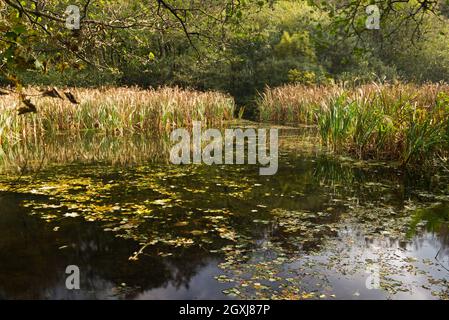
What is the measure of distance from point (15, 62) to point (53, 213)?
2.56m

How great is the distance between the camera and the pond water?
8.93 feet

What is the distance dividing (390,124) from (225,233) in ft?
11.8

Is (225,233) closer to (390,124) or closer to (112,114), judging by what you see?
(390,124)

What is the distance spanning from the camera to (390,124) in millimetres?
6078

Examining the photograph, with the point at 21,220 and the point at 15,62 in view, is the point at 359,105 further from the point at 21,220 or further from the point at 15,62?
the point at 15,62

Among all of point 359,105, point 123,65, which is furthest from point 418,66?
point 359,105

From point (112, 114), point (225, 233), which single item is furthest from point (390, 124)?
point (112, 114)

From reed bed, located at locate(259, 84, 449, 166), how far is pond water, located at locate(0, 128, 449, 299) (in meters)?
0.42

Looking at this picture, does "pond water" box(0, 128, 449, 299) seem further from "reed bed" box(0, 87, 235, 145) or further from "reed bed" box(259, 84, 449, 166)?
"reed bed" box(0, 87, 235, 145)

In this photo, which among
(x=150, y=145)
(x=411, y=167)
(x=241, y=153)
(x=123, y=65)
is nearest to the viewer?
(x=411, y=167)

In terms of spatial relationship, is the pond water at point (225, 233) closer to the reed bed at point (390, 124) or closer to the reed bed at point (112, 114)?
the reed bed at point (390, 124)

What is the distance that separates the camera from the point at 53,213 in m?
4.11

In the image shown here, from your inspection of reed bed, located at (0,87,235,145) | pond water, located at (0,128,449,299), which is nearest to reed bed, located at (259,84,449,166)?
pond water, located at (0,128,449,299)
